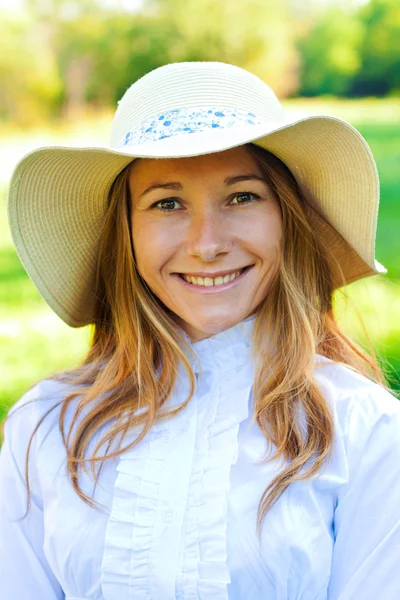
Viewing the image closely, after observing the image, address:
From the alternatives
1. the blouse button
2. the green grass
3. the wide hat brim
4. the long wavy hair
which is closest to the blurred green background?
the green grass

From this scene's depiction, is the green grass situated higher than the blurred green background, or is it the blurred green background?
the blurred green background

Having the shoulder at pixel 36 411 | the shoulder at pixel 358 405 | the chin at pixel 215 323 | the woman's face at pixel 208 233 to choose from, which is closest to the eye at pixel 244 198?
the woman's face at pixel 208 233

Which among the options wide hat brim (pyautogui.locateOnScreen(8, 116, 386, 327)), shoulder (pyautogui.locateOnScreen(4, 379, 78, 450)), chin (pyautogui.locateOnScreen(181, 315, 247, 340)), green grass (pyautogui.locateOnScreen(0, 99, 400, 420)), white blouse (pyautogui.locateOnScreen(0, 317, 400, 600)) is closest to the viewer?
white blouse (pyautogui.locateOnScreen(0, 317, 400, 600))

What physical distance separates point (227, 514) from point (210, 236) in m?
0.60

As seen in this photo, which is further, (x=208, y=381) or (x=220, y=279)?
(x=208, y=381)

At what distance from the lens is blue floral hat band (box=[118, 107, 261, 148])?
1989 mm

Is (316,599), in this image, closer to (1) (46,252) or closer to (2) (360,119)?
(1) (46,252)

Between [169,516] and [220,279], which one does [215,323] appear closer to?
[220,279]

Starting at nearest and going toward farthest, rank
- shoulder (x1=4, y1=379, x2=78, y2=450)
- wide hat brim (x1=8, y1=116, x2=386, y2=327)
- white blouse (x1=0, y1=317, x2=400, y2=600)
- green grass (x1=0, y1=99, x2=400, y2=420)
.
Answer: white blouse (x1=0, y1=317, x2=400, y2=600), wide hat brim (x1=8, y1=116, x2=386, y2=327), shoulder (x1=4, y1=379, x2=78, y2=450), green grass (x1=0, y1=99, x2=400, y2=420)

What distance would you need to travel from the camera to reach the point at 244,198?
2.04 m

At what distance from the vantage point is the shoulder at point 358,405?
1.93 m

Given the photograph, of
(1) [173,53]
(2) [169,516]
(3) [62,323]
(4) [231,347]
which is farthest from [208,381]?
(1) [173,53]

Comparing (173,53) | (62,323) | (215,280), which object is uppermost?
(173,53)

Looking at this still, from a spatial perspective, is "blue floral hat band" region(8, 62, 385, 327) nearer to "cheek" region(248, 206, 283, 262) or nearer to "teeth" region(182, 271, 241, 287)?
"cheek" region(248, 206, 283, 262)
